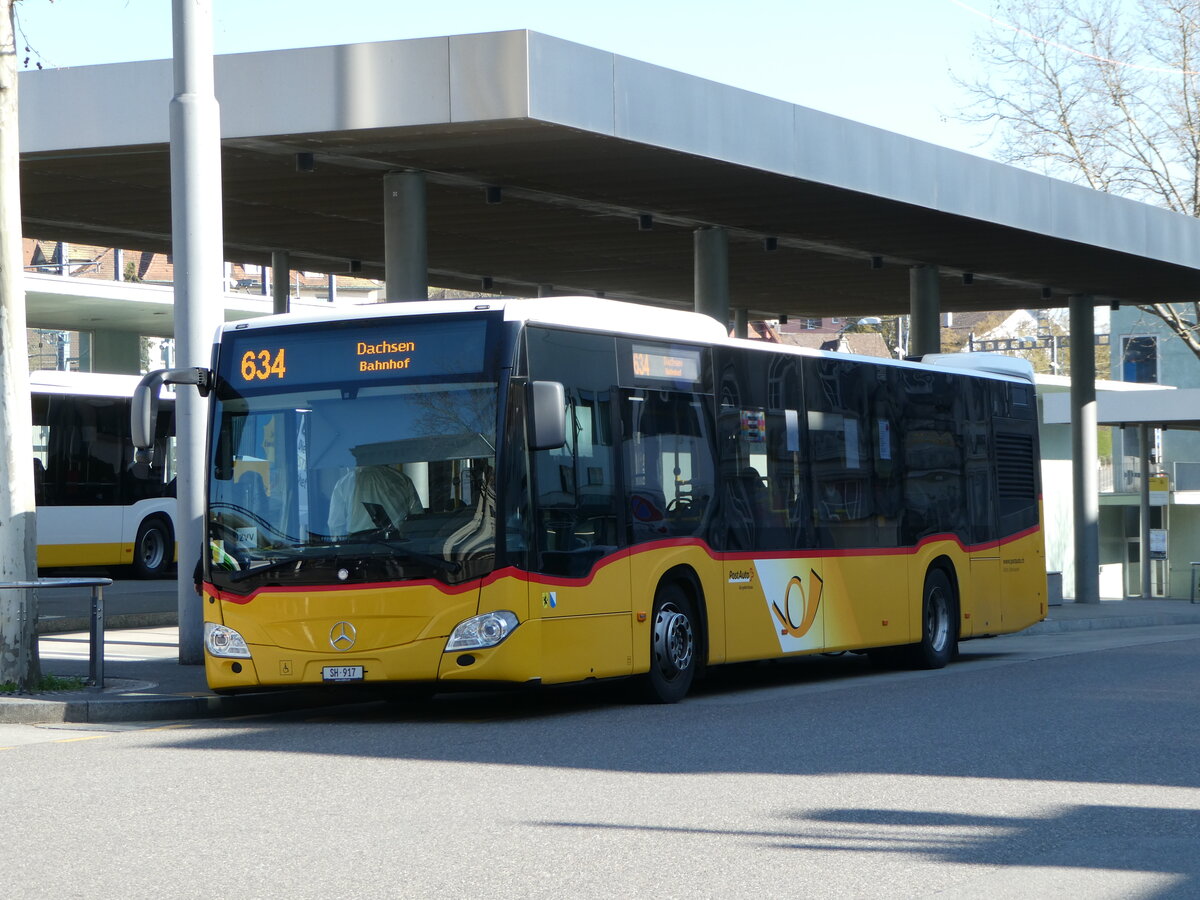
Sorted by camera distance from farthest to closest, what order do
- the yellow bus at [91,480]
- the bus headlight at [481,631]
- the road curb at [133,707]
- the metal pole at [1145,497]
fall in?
1. the metal pole at [1145,497]
2. the yellow bus at [91,480]
3. the road curb at [133,707]
4. the bus headlight at [481,631]

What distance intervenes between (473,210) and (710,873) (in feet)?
59.1

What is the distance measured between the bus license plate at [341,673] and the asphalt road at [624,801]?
346 mm

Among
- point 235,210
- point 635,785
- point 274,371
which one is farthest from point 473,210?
point 635,785

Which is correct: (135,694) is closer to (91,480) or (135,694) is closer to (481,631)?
(481,631)

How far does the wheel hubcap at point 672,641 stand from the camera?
1341 centimetres

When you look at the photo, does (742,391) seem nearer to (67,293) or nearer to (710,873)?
(710,873)

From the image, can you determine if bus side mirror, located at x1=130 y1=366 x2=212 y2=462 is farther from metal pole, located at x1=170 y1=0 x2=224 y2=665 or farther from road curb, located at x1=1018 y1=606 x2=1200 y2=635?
road curb, located at x1=1018 y1=606 x2=1200 y2=635

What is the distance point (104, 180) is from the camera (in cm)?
2134

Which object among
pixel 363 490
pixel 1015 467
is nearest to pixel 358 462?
pixel 363 490

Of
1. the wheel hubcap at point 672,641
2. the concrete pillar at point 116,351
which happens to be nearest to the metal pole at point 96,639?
the wheel hubcap at point 672,641

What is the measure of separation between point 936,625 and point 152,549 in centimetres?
1695

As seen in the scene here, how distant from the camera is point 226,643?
12.4m

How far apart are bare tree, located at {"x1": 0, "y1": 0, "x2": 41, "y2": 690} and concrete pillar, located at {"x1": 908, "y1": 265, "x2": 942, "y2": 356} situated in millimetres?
17834

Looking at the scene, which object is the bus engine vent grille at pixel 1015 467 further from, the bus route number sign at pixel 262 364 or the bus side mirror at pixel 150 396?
the bus side mirror at pixel 150 396
